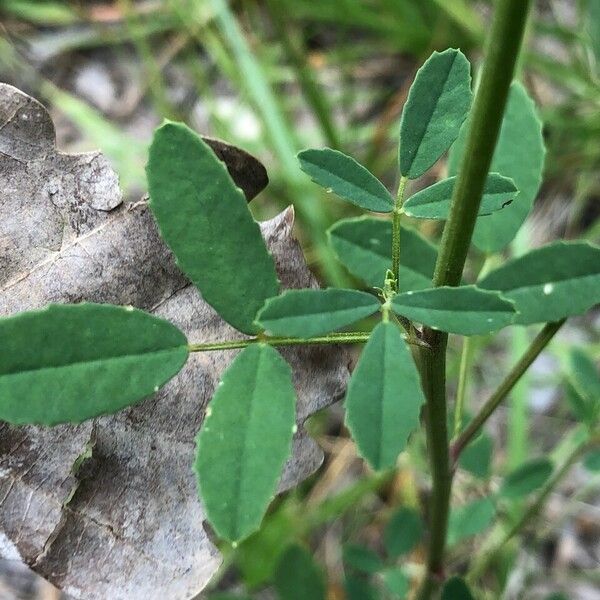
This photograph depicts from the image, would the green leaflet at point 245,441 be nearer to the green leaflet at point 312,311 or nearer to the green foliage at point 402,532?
the green leaflet at point 312,311

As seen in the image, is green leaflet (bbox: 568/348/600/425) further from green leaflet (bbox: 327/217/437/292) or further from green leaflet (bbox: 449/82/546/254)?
green leaflet (bbox: 327/217/437/292)

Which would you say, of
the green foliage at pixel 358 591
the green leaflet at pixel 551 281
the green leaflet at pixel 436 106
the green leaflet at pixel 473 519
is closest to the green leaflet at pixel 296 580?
the green foliage at pixel 358 591

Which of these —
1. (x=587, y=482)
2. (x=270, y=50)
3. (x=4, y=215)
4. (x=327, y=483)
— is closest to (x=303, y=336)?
(x=4, y=215)

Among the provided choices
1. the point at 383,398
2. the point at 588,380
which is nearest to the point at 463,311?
the point at 383,398

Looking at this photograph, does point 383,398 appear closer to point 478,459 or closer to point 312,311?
point 312,311

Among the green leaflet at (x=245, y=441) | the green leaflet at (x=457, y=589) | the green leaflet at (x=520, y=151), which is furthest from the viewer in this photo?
the green leaflet at (x=457, y=589)

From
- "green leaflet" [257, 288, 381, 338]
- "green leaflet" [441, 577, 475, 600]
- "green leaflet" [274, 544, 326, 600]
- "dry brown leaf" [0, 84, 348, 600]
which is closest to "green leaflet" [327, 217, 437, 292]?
"dry brown leaf" [0, 84, 348, 600]
